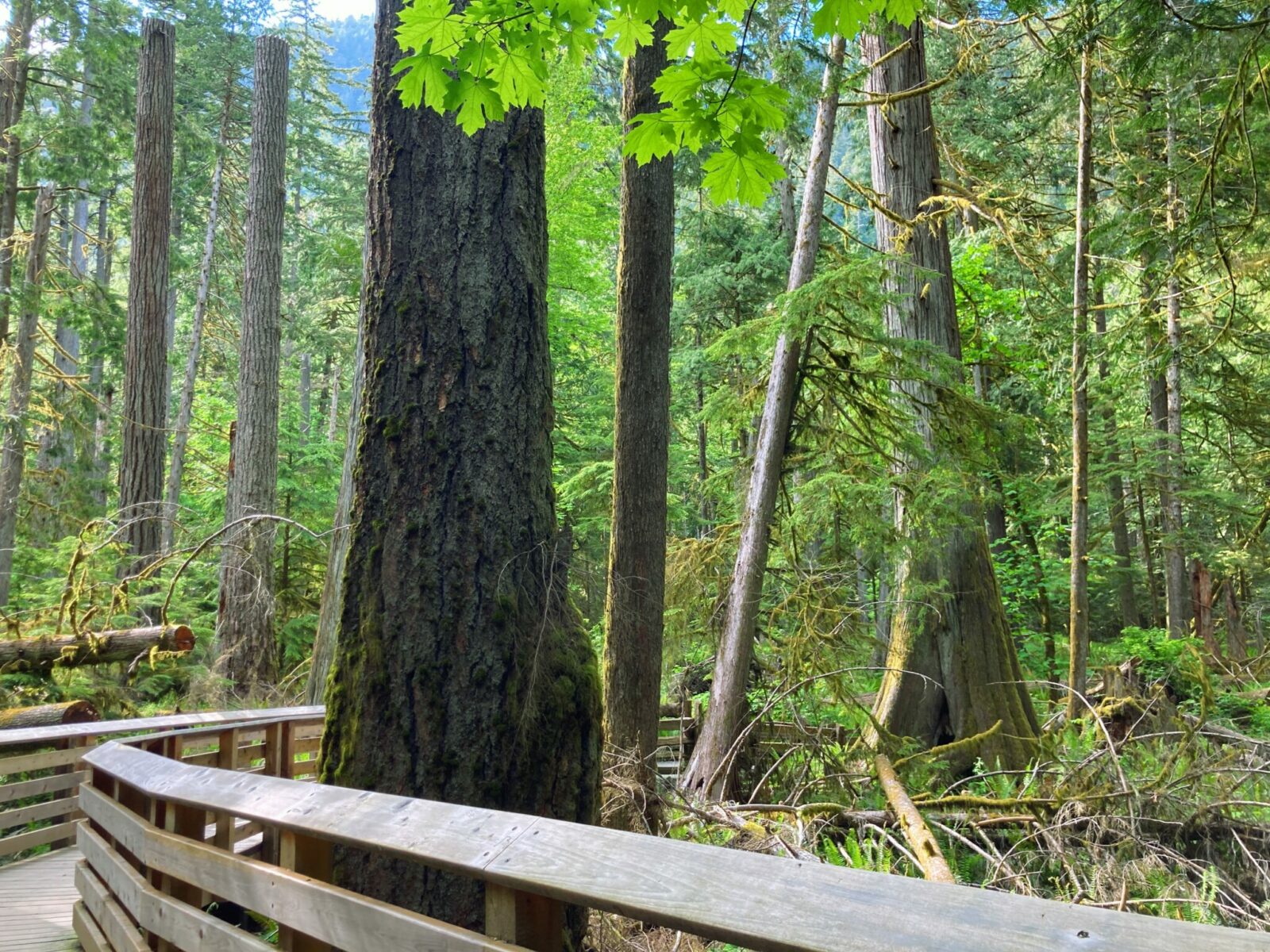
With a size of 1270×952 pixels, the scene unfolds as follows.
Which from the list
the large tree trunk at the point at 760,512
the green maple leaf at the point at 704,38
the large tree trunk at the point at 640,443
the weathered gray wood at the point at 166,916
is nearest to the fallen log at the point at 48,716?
the weathered gray wood at the point at 166,916

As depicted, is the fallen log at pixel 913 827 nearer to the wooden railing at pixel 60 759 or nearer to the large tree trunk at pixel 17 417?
the wooden railing at pixel 60 759

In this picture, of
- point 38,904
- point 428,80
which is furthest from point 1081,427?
point 38,904

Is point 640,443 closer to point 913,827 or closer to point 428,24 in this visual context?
point 913,827

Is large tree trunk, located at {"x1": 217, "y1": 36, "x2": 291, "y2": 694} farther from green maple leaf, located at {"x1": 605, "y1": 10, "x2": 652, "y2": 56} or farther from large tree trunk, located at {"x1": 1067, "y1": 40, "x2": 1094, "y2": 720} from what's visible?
large tree trunk, located at {"x1": 1067, "y1": 40, "x2": 1094, "y2": 720}

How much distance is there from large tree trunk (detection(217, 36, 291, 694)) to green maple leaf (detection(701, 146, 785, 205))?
887 centimetres

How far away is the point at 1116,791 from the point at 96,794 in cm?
629

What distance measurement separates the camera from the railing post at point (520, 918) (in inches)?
77.0

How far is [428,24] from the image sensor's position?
2.87 m

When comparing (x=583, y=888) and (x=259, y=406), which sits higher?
(x=259, y=406)

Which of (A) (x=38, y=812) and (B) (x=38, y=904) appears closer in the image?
(B) (x=38, y=904)

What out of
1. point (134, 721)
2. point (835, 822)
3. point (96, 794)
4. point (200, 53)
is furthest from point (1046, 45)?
point (200, 53)

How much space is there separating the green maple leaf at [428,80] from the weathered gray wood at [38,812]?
6.31 metres

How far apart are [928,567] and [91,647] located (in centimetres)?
885

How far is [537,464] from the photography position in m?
3.85
